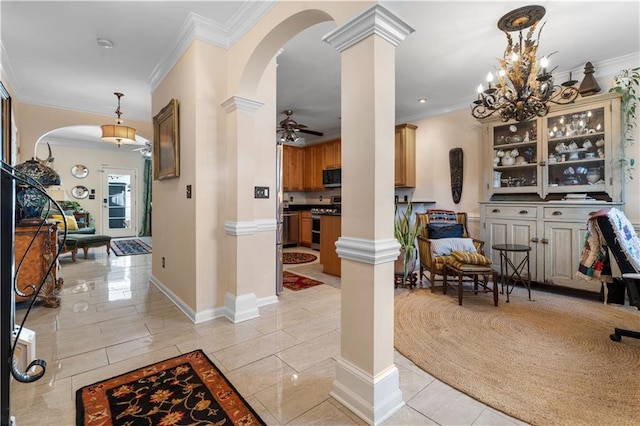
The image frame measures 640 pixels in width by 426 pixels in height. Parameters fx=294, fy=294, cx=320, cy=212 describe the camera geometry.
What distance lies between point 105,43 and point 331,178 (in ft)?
14.8

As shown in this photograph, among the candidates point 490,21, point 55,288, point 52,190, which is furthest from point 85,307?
point 52,190

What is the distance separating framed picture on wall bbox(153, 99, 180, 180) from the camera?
2.93m

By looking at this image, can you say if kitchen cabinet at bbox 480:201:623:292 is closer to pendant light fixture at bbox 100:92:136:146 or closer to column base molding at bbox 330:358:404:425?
column base molding at bbox 330:358:404:425

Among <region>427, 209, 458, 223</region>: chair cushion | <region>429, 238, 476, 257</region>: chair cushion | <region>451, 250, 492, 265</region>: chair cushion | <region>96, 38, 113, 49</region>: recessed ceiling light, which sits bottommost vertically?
<region>451, 250, 492, 265</region>: chair cushion

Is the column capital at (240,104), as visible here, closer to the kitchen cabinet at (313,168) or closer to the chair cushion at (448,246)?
the chair cushion at (448,246)

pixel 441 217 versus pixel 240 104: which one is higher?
pixel 240 104

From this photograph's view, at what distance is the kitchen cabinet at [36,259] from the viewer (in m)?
2.94

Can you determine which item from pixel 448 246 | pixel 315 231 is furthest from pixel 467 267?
pixel 315 231

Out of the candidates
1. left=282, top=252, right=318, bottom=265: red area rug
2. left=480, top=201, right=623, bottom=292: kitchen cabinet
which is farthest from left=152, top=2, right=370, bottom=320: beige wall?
left=480, top=201, right=623, bottom=292: kitchen cabinet

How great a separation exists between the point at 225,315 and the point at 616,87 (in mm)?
4716

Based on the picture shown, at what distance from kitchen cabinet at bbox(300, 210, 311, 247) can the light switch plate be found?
12.8 feet

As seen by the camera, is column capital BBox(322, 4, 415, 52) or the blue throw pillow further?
the blue throw pillow

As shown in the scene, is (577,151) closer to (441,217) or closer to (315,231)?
(441,217)

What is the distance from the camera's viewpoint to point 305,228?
6961 mm
